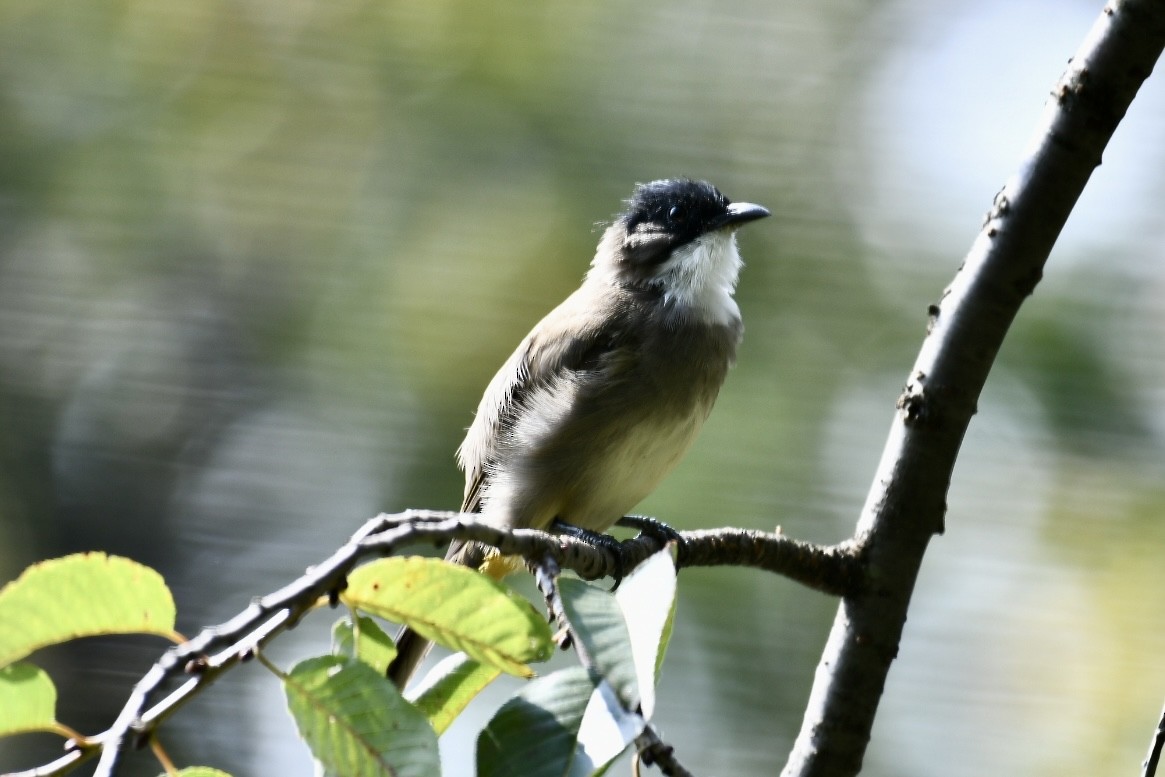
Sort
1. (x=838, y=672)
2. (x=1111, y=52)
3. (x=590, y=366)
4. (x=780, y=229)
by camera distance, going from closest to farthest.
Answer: (x=1111, y=52), (x=838, y=672), (x=590, y=366), (x=780, y=229)

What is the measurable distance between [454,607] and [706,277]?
2275mm

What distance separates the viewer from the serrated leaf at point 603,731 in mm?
1170

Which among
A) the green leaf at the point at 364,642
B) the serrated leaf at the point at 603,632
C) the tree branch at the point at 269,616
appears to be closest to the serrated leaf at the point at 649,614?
the serrated leaf at the point at 603,632

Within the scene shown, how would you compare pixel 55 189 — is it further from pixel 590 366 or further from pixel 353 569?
pixel 353 569

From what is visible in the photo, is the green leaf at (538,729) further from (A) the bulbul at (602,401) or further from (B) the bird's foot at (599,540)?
(A) the bulbul at (602,401)

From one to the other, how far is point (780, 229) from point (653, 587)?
410 centimetres

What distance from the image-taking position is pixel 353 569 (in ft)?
3.94

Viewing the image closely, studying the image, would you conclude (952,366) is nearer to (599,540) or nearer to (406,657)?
(599,540)

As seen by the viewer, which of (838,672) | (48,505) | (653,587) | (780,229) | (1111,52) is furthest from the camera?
(780,229)

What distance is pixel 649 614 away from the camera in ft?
4.48

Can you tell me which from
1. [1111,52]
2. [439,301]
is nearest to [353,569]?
[1111,52]

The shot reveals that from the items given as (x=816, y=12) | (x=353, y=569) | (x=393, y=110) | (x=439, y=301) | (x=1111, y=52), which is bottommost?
(x=353, y=569)

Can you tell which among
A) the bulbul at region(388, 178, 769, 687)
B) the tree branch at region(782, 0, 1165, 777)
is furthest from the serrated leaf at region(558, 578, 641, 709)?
the bulbul at region(388, 178, 769, 687)

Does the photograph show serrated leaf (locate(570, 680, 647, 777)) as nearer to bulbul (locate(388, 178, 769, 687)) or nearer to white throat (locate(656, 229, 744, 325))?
bulbul (locate(388, 178, 769, 687))
